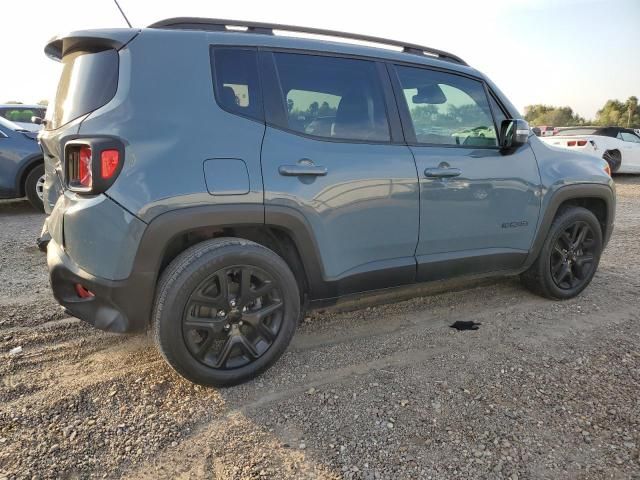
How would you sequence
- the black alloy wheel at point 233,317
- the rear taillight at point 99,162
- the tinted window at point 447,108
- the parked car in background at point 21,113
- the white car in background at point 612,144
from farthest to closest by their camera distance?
1. the white car in background at point 612,144
2. the parked car in background at point 21,113
3. the tinted window at point 447,108
4. the black alloy wheel at point 233,317
5. the rear taillight at point 99,162

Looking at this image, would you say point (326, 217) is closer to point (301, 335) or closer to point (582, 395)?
point (301, 335)

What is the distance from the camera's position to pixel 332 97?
114 inches

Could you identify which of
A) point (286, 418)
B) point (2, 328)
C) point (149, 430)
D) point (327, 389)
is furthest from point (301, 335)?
point (2, 328)

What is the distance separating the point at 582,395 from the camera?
2.58 metres

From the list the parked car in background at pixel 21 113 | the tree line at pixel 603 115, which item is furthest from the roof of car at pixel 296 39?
the tree line at pixel 603 115

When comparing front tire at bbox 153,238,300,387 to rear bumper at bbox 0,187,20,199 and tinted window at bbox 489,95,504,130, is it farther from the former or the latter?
rear bumper at bbox 0,187,20,199

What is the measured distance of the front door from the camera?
3105 millimetres

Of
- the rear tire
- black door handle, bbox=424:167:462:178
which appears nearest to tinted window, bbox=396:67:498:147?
black door handle, bbox=424:167:462:178

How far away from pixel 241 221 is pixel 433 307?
1.96 metres

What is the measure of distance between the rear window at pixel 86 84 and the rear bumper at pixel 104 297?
27.5 inches

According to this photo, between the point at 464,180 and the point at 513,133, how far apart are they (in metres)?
0.56

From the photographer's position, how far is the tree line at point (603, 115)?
5384 cm

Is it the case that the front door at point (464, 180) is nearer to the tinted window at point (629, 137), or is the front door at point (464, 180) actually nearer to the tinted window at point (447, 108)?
the tinted window at point (447, 108)

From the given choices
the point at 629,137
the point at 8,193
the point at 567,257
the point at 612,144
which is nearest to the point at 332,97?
the point at 567,257
